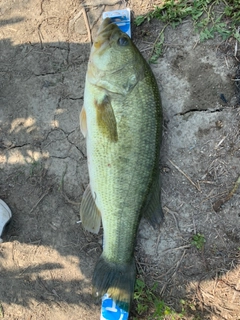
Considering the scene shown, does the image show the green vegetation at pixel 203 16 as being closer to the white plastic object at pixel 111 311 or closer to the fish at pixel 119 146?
the fish at pixel 119 146

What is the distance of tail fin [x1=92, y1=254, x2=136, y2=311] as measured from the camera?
3.06 meters

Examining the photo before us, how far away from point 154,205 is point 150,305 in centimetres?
109

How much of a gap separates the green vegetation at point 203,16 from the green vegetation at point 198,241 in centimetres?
179

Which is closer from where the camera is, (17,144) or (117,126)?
(117,126)

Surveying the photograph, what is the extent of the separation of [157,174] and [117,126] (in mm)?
604

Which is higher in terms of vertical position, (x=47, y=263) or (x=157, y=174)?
(x=157, y=174)

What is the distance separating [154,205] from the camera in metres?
3.07

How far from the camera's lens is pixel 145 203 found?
9.83 feet

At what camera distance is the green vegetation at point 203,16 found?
326cm

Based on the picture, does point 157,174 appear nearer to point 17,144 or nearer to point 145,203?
point 145,203

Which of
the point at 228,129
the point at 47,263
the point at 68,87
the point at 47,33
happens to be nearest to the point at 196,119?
the point at 228,129

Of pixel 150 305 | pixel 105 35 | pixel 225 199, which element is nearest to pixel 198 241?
pixel 225 199

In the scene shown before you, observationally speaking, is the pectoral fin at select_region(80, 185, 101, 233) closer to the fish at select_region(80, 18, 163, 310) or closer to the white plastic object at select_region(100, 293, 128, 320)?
the fish at select_region(80, 18, 163, 310)

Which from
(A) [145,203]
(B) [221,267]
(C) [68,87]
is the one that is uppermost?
(C) [68,87]
